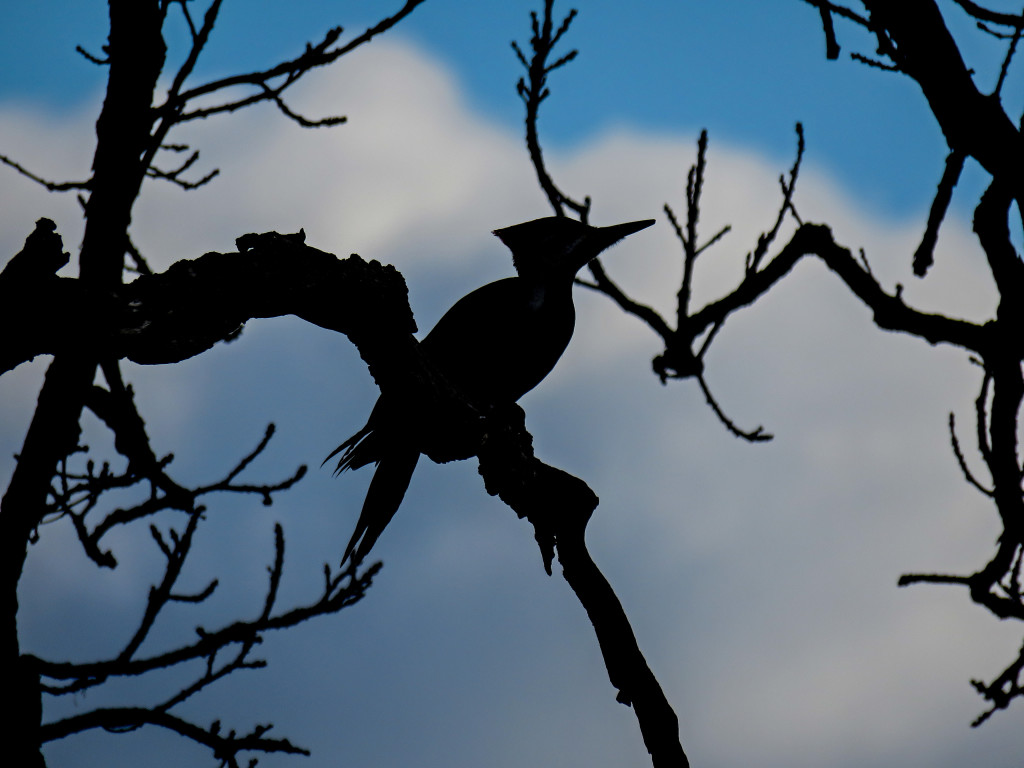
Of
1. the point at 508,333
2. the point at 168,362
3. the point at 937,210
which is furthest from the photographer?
the point at 508,333

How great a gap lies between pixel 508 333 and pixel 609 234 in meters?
1.00

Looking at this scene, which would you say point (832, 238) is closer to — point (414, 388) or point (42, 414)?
point (414, 388)

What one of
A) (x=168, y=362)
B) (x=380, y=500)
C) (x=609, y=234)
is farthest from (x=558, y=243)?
(x=168, y=362)

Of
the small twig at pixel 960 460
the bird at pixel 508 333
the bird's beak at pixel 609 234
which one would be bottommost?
the small twig at pixel 960 460

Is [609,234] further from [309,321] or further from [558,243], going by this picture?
[309,321]

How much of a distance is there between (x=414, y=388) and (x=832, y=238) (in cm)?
194

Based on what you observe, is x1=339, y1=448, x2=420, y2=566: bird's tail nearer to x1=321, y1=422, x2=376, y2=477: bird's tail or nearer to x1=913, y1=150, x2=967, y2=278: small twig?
x1=321, y1=422, x2=376, y2=477: bird's tail

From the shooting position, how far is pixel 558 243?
16.3 feet

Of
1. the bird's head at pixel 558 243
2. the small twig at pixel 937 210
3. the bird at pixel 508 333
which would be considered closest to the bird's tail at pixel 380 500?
the bird at pixel 508 333

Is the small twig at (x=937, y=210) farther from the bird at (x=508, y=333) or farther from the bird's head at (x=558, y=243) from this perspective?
the bird's head at (x=558, y=243)

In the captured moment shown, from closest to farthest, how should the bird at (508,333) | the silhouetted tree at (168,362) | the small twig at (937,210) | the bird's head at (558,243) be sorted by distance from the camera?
1. the silhouetted tree at (168,362)
2. the small twig at (937,210)
3. the bird at (508,333)
4. the bird's head at (558,243)

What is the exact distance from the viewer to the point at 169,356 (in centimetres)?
219

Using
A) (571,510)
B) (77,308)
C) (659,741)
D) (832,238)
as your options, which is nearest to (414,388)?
(571,510)

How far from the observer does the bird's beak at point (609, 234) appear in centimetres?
490
